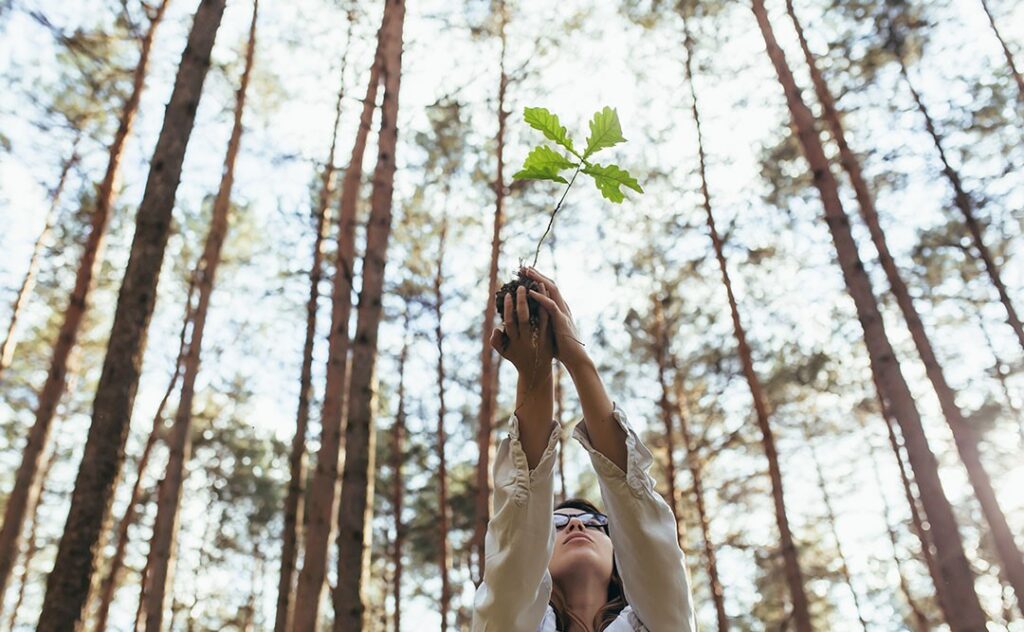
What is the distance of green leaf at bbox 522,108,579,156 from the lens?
1.94 m

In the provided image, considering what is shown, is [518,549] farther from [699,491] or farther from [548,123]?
[699,491]

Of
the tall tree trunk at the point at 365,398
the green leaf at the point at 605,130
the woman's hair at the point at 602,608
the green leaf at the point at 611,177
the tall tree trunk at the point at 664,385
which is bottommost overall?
the woman's hair at the point at 602,608

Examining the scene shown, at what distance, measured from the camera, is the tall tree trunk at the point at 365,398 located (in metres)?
5.11

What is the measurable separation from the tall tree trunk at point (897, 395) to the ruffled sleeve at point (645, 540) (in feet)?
16.4

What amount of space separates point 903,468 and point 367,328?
10.1 m

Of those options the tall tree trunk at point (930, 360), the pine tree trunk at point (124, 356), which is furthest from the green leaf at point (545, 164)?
the tall tree trunk at point (930, 360)

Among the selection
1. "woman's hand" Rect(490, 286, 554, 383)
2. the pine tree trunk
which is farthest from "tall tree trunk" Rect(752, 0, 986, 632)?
the pine tree trunk

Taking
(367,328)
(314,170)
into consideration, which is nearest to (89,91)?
(314,170)

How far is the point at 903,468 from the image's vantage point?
39.6 ft

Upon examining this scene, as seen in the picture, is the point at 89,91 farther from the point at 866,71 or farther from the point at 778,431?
the point at 778,431

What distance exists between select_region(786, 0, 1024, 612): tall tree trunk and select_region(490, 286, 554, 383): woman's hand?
785cm

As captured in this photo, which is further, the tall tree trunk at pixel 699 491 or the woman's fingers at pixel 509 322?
the tall tree trunk at pixel 699 491

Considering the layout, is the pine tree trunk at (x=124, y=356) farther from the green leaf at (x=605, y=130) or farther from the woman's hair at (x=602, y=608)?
the green leaf at (x=605, y=130)

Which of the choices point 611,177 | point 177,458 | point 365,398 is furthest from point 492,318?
point 611,177
